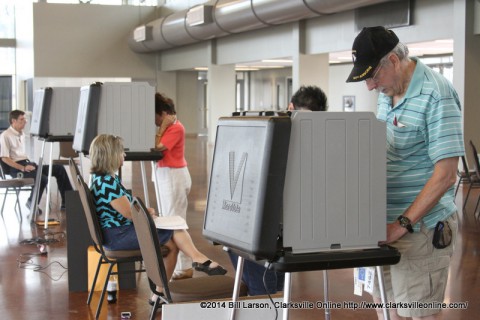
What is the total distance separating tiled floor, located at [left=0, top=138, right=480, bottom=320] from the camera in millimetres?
4711

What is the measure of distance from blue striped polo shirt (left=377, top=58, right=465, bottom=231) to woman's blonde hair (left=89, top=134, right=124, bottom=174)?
7.57ft

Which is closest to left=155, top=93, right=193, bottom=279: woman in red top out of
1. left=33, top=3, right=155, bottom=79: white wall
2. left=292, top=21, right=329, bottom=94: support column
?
left=292, top=21, right=329, bottom=94: support column

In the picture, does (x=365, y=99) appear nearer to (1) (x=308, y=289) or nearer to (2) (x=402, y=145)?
(1) (x=308, y=289)

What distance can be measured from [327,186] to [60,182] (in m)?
7.67

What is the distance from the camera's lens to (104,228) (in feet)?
14.7

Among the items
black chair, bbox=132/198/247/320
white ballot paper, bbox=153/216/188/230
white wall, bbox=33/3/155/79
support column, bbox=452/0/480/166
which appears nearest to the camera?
black chair, bbox=132/198/247/320

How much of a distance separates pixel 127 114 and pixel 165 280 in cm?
247

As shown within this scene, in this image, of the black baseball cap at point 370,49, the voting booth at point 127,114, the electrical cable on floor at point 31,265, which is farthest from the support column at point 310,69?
the black baseball cap at point 370,49

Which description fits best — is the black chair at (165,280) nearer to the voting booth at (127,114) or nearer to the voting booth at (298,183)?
the voting booth at (298,183)

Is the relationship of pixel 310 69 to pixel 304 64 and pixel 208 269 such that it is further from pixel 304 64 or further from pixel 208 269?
→ pixel 208 269

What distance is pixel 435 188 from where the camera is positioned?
238 cm

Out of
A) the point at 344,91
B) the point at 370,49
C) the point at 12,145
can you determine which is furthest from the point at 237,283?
the point at 344,91

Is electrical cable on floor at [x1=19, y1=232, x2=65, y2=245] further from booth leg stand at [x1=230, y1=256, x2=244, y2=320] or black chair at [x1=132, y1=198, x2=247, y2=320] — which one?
booth leg stand at [x1=230, y1=256, x2=244, y2=320]

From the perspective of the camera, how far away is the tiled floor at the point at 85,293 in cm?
471
